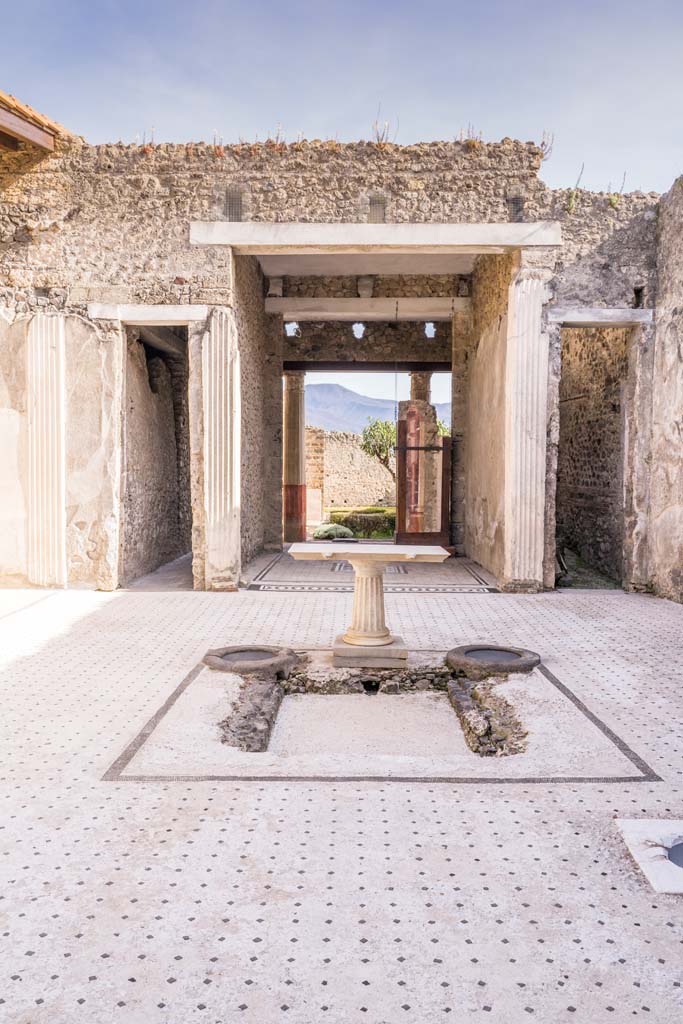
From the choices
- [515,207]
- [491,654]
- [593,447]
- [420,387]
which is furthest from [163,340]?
[420,387]

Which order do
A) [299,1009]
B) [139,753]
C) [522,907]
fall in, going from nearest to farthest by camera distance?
[299,1009] → [522,907] → [139,753]

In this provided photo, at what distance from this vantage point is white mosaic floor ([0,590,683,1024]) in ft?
6.23

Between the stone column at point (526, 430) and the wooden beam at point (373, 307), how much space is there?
2841 millimetres

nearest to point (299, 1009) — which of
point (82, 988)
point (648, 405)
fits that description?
point (82, 988)

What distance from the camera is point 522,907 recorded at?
→ 90.0 inches

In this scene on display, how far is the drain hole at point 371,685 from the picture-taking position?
4.96 m

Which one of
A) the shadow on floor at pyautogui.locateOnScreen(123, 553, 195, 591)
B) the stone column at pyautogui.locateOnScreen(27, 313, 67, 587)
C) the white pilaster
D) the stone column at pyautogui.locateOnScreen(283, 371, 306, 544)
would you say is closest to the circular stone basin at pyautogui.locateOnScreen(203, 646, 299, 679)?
the white pilaster

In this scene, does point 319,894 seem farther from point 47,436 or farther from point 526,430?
point 47,436

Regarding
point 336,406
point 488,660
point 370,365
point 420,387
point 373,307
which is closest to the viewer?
point 488,660

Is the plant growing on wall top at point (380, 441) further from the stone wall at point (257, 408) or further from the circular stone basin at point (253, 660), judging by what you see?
the circular stone basin at point (253, 660)

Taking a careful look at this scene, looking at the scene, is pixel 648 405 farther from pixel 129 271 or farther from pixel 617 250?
pixel 129 271

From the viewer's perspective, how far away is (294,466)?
12.3m

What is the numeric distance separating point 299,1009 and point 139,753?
1.82m

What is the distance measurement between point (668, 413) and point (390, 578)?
3294 mm
